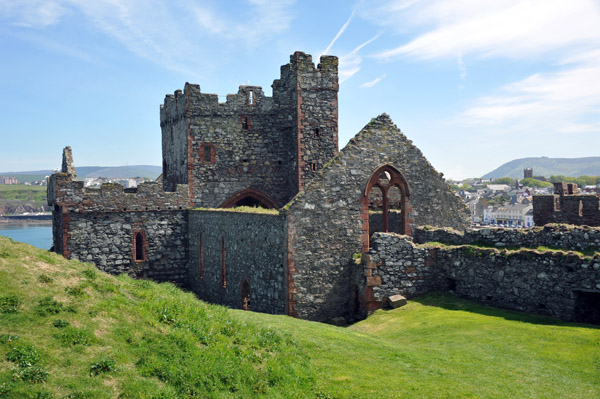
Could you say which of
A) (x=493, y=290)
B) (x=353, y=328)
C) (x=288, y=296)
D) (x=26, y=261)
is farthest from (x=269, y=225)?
(x=26, y=261)

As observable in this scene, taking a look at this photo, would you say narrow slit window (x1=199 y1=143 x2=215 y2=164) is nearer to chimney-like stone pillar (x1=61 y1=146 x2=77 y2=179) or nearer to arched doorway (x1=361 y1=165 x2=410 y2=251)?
chimney-like stone pillar (x1=61 y1=146 x2=77 y2=179)

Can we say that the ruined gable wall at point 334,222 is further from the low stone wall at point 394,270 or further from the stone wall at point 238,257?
the low stone wall at point 394,270

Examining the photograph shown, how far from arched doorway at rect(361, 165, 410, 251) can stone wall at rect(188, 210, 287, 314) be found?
343 cm

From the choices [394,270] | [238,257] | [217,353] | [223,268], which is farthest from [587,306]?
[223,268]

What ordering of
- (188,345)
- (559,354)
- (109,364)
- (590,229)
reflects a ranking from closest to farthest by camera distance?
(109,364)
(188,345)
(559,354)
(590,229)

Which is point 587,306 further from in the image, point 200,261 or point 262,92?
point 262,92

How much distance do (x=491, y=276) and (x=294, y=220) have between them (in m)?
7.07

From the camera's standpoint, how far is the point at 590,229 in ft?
51.2

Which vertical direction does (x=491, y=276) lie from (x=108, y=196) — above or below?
below

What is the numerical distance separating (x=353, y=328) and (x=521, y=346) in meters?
6.10

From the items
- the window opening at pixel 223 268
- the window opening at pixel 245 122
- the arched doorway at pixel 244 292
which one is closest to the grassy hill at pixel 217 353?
the arched doorway at pixel 244 292

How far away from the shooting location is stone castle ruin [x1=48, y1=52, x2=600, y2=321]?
18.6 metres

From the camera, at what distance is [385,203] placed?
22.8 meters

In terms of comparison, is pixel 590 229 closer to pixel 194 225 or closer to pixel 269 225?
pixel 269 225
